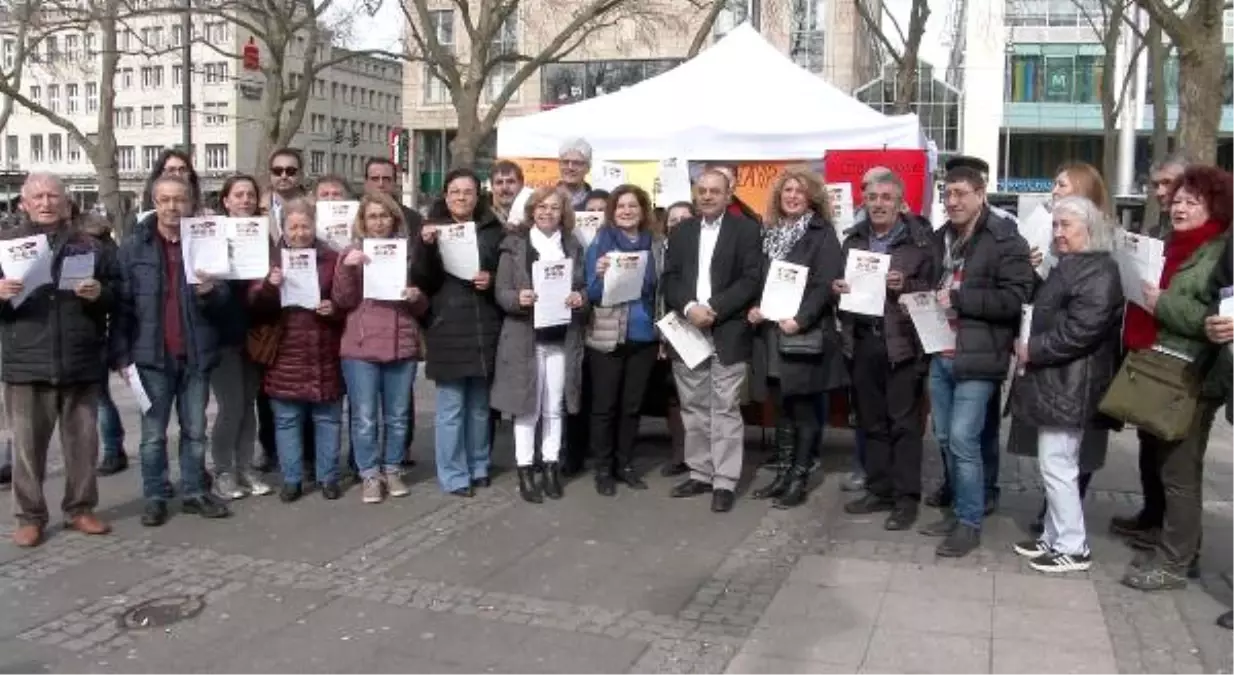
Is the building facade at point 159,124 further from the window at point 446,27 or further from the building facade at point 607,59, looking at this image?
the window at point 446,27

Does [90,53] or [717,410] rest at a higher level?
[90,53]

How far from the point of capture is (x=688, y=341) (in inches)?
266

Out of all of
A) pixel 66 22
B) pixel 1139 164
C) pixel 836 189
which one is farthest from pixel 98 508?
pixel 1139 164

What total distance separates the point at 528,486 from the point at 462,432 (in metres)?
0.55

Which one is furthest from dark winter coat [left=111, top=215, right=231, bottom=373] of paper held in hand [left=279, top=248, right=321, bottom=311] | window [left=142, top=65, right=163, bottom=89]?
window [left=142, top=65, right=163, bottom=89]

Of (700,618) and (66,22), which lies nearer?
(700,618)

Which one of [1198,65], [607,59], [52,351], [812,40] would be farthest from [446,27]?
[52,351]

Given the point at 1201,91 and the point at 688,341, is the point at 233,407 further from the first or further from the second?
the point at 1201,91

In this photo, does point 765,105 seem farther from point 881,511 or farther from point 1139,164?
point 1139,164

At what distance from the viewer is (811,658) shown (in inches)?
181

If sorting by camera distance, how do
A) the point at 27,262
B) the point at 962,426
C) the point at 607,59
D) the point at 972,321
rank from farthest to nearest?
the point at 607,59, the point at 962,426, the point at 972,321, the point at 27,262

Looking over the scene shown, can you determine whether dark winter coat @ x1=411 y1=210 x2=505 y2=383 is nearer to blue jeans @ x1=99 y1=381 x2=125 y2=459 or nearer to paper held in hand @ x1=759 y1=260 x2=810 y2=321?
paper held in hand @ x1=759 y1=260 x2=810 y2=321

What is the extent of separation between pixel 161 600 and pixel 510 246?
277cm

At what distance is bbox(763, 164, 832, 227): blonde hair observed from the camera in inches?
262
